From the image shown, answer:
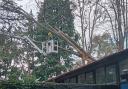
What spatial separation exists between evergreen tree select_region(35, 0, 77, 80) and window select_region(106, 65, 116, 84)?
45.9ft

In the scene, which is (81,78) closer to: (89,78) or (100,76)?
(89,78)

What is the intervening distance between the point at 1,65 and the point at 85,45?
33.3ft

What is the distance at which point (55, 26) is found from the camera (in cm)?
2938

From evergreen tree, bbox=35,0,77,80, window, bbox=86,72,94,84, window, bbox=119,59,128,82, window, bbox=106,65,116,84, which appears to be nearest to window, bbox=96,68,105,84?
window, bbox=106,65,116,84

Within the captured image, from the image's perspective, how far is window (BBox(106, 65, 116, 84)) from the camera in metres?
14.2

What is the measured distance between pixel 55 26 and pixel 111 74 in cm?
1548

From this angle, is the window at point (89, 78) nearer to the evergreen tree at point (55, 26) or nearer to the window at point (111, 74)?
the window at point (111, 74)

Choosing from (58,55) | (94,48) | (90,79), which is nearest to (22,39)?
(90,79)

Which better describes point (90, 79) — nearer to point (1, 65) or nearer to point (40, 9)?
point (1, 65)

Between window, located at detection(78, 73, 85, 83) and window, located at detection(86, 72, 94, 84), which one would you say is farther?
window, located at detection(78, 73, 85, 83)

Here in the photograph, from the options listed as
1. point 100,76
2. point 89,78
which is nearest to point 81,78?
point 89,78

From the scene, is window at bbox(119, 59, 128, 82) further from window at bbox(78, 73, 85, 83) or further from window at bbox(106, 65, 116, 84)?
window at bbox(78, 73, 85, 83)

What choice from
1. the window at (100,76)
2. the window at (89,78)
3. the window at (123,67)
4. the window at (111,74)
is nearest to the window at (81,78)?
the window at (89,78)

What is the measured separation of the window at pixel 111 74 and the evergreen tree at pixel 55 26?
13997mm
